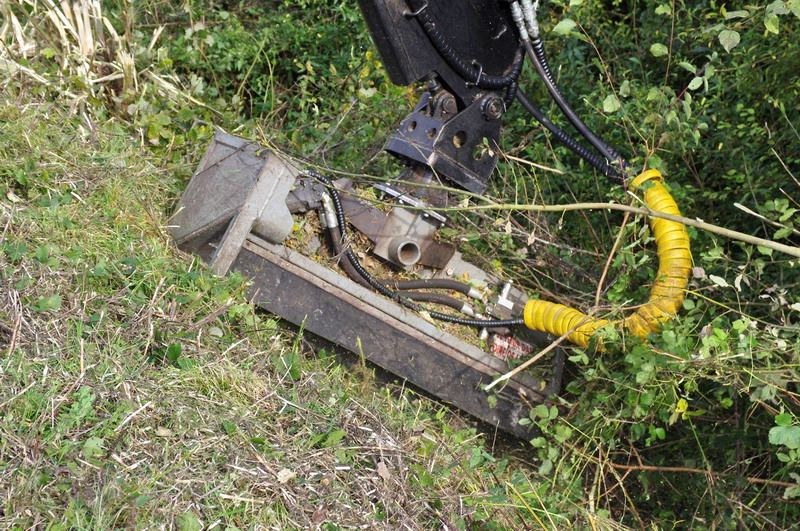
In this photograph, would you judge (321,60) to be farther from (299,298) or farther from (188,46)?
(299,298)

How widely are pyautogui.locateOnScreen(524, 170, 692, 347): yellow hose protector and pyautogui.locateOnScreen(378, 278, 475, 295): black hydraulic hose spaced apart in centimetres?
39

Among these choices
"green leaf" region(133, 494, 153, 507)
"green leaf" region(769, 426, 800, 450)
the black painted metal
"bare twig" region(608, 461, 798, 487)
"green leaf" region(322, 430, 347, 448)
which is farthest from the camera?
the black painted metal

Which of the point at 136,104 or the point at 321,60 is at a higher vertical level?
the point at 321,60

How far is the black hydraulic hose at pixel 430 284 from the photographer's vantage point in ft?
14.8

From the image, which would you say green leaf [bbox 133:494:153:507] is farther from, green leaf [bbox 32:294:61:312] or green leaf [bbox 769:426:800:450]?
green leaf [bbox 769:426:800:450]

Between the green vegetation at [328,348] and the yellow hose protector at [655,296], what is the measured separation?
0.11 m

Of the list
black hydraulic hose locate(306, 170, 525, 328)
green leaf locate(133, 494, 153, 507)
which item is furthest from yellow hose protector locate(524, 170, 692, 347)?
green leaf locate(133, 494, 153, 507)

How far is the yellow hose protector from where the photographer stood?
411 centimetres

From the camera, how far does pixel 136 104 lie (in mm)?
5078

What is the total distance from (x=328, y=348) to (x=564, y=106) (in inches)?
77.3

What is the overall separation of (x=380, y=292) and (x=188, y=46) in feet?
9.76

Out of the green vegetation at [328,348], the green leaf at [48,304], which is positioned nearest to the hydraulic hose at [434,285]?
the green vegetation at [328,348]

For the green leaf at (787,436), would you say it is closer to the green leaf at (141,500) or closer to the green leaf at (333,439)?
the green leaf at (333,439)

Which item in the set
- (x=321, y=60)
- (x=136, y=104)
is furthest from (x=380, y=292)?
(x=321, y=60)
